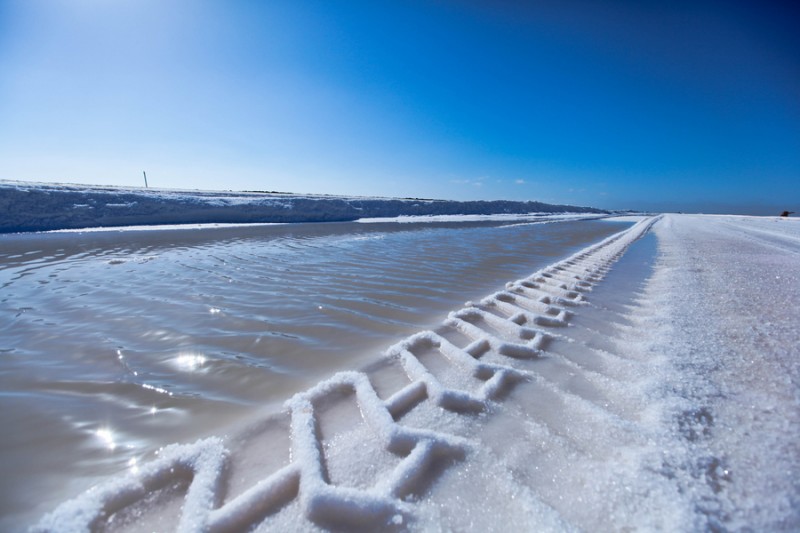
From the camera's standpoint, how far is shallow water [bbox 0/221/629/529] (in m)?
1.73

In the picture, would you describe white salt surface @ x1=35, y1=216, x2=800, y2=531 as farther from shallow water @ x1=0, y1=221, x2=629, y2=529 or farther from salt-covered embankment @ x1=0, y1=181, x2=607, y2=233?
salt-covered embankment @ x1=0, y1=181, x2=607, y2=233

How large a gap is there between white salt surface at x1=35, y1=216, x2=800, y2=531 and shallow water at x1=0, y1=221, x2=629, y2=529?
1.21ft

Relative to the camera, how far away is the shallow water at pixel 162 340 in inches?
68.0

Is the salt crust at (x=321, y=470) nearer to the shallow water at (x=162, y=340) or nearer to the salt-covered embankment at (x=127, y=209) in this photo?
the shallow water at (x=162, y=340)

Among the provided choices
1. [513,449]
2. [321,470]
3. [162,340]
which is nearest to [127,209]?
[162,340]

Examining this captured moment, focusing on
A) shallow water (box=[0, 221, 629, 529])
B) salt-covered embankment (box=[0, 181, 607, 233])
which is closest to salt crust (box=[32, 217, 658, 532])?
shallow water (box=[0, 221, 629, 529])

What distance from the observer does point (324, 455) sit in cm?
158

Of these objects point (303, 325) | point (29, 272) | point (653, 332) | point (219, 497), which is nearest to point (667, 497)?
point (219, 497)

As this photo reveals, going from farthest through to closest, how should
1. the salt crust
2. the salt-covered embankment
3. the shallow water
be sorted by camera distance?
the salt-covered embankment
the shallow water
the salt crust

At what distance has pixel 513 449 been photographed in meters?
1.61

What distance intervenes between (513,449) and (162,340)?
313 cm

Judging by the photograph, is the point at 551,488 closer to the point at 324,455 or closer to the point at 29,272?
the point at 324,455

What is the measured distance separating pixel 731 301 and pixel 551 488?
14.0ft

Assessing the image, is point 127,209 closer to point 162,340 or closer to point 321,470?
point 162,340
